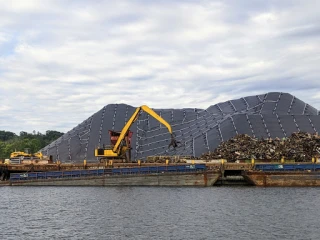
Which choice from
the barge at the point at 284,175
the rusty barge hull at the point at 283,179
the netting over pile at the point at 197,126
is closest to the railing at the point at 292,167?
the barge at the point at 284,175

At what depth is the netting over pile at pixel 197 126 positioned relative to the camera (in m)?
108

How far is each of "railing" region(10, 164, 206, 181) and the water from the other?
6.08m

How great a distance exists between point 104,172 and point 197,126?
45.1 m

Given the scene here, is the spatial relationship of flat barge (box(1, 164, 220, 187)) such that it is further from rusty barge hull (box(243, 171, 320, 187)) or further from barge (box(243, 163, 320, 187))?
barge (box(243, 163, 320, 187))

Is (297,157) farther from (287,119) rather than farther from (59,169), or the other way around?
(59,169)

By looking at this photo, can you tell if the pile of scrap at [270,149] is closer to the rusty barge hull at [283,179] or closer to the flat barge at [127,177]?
the rusty barge hull at [283,179]

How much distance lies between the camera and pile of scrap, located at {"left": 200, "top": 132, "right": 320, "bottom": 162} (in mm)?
91875

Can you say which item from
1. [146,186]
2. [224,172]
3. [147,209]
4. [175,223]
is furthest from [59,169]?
[175,223]

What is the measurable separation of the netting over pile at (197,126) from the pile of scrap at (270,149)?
6296 millimetres

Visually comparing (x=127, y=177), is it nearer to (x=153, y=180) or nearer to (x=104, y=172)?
(x=153, y=180)

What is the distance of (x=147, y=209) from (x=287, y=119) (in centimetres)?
6714

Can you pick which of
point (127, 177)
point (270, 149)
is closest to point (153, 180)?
point (127, 177)

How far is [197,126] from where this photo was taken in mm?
123750

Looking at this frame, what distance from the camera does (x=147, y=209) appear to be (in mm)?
54188
